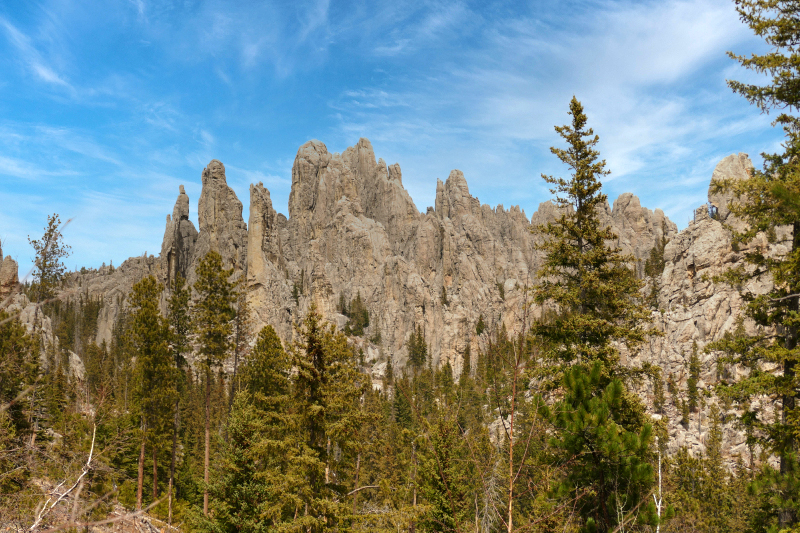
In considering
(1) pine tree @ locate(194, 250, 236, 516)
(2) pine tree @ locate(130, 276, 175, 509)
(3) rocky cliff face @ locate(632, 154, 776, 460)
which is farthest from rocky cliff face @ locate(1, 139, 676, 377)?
(2) pine tree @ locate(130, 276, 175, 509)

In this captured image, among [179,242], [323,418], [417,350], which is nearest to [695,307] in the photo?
[417,350]

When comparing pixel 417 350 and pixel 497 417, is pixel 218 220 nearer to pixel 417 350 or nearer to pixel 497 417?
pixel 417 350

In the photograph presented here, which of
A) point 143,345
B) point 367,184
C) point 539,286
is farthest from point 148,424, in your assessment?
point 367,184

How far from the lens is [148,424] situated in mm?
23344

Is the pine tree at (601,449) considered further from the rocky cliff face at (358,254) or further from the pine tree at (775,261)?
the rocky cliff face at (358,254)

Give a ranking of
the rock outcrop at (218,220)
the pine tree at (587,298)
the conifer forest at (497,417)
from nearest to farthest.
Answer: the conifer forest at (497,417) → the pine tree at (587,298) → the rock outcrop at (218,220)

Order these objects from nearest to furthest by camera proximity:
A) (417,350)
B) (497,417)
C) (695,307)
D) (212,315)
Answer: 1. (497,417)
2. (212,315)
3. (695,307)
4. (417,350)

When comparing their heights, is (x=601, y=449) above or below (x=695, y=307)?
below

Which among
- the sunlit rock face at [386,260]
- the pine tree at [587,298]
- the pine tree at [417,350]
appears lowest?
the pine tree at [417,350]

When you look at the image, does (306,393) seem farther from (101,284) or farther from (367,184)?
(101,284)

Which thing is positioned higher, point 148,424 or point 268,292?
point 268,292

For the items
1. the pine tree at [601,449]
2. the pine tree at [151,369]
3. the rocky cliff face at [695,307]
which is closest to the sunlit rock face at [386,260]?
the rocky cliff face at [695,307]

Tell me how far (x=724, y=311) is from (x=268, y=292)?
8077 cm

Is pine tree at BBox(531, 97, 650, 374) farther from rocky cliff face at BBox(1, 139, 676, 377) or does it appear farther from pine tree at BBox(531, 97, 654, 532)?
rocky cliff face at BBox(1, 139, 676, 377)
